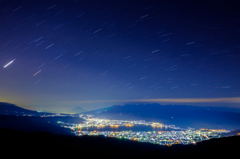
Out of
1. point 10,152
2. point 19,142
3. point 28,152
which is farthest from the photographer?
point 19,142

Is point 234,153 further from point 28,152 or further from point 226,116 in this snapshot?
point 226,116

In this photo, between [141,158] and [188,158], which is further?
[141,158]

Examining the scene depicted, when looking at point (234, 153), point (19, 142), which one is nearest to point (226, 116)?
point (234, 153)

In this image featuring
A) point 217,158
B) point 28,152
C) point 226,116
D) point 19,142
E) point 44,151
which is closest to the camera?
point 217,158

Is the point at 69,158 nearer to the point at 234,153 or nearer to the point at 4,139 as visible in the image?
the point at 4,139

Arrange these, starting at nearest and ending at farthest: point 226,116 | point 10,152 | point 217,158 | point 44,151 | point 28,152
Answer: point 217,158
point 10,152
point 28,152
point 44,151
point 226,116

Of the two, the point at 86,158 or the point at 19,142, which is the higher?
the point at 19,142

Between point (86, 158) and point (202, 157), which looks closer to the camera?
point (202, 157)

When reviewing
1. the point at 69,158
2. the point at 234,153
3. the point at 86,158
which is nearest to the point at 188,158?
the point at 234,153

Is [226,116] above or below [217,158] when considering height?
below
